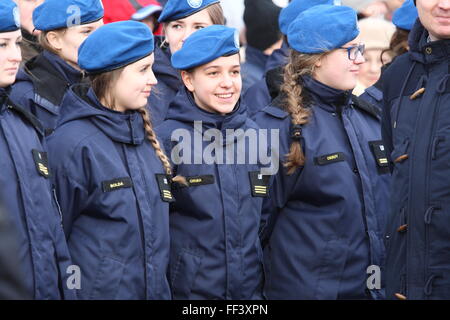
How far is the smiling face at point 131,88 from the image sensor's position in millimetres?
→ 5000

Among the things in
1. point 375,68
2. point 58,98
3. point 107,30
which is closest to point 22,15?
point 58,98

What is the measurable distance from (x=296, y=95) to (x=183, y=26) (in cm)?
117

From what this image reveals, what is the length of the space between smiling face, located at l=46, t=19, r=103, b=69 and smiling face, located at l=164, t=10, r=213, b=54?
2.33 ft

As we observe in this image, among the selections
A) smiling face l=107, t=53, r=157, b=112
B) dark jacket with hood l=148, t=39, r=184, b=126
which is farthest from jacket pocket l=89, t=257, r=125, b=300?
dark jacket with hood l=148, t=39, r=184, b=126

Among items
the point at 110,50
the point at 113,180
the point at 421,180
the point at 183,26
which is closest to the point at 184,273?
the point at 113,180

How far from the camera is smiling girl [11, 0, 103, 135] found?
5.75 meters

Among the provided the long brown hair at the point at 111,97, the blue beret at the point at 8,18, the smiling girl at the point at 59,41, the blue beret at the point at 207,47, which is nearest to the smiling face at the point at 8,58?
the blue beret at the point at 8,18

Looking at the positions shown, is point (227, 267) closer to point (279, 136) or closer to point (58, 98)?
point (279, 136)

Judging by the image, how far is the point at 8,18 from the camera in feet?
15.7

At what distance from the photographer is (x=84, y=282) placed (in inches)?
182

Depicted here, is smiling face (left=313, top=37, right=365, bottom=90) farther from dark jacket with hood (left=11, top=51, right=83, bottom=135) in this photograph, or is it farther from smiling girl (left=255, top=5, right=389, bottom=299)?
dark jacket with hood (left=11, top=51, right=83, bottom=135)

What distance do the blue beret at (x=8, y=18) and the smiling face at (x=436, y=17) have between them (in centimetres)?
207

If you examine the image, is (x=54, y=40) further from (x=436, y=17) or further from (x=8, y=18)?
(x=436, y=17)

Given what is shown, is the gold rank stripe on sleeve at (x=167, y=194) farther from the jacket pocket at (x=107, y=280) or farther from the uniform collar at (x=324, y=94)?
the uniform collar at (x=324, y=94)
